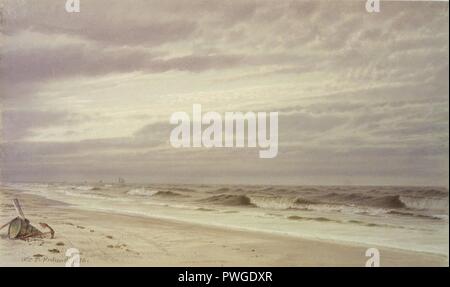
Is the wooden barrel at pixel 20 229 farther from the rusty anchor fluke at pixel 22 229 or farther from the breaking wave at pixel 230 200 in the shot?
the breaking wave at pixel 230 200

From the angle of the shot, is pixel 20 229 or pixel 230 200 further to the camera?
pixel 230 200

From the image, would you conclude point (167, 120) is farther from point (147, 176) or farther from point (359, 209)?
point (359, 209)

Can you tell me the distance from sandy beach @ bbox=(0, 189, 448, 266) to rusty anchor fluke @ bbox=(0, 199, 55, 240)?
4cm

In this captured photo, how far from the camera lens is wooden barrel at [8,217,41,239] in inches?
153

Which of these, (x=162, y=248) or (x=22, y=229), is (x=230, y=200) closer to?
(x=162, y=248)

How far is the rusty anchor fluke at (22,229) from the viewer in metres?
3.88

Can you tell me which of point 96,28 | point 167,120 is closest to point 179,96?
point 167,120

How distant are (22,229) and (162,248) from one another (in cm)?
107

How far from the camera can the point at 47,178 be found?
3.89m

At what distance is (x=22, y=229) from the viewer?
12.8 feet

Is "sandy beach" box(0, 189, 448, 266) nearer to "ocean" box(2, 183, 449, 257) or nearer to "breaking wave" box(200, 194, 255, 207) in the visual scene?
"ocean" box(2, 183, 449, 257)

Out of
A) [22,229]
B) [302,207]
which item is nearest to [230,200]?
[302,207]

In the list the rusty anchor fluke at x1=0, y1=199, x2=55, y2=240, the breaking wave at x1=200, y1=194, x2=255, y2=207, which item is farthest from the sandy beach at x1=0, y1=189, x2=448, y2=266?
the breaking wave at x1=200, y1=194, x2=255, y2=207

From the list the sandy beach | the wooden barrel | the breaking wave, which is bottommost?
the sandy beach
